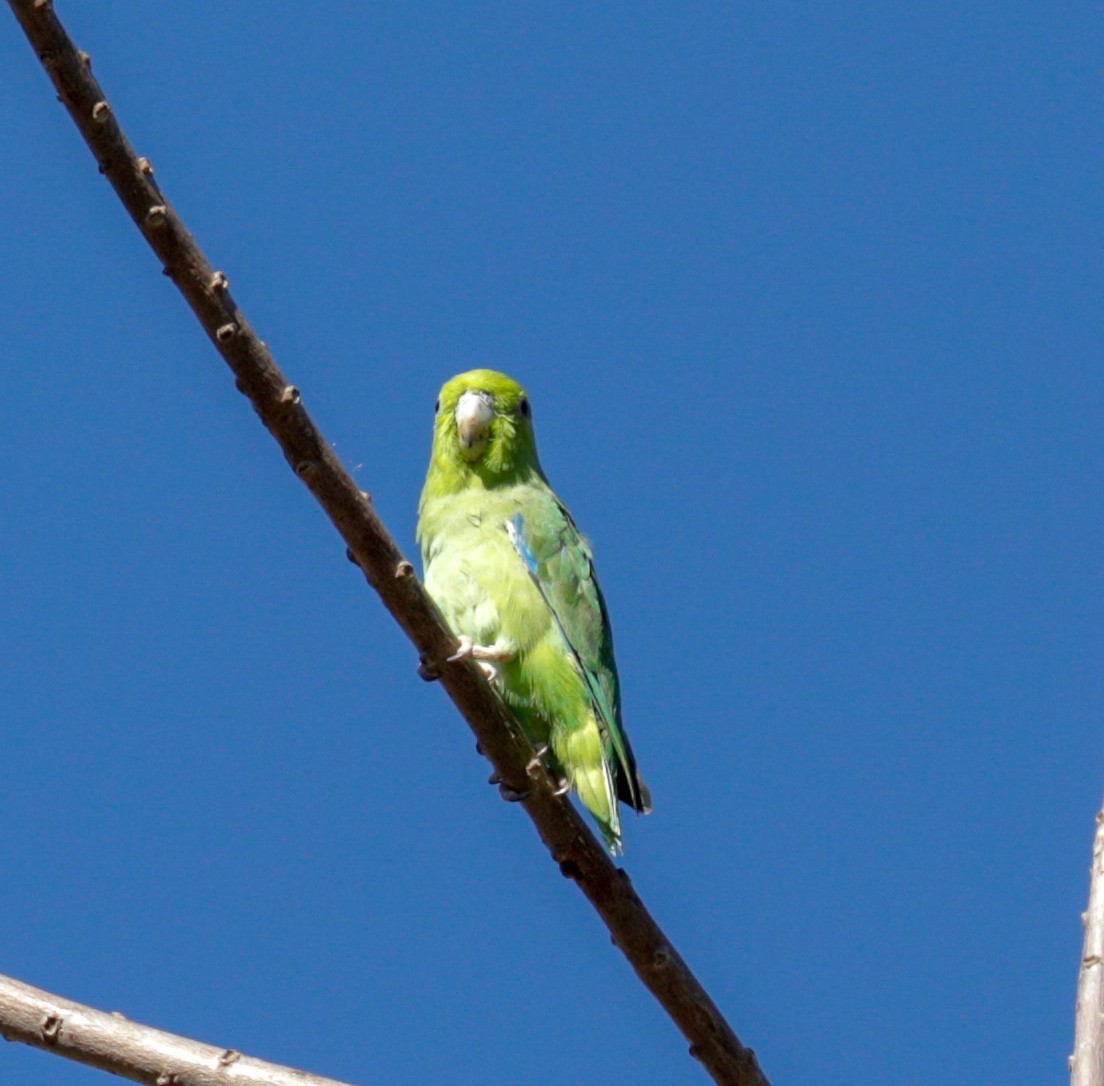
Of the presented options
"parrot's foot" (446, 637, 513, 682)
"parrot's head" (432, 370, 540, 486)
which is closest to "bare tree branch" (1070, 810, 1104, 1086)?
"parrot's foot" (446, 637, 513, 682)

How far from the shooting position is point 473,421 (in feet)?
23.6

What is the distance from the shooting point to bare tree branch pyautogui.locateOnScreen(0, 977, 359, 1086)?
3.64 metres

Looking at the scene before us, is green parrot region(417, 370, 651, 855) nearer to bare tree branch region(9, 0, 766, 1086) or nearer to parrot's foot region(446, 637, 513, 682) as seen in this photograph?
parrot's foot region(446, 637, 513, 682)

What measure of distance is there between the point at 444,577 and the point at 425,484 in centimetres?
103

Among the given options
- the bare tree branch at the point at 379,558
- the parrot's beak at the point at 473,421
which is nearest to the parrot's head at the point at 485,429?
the parrot's beak at the point at 473,421

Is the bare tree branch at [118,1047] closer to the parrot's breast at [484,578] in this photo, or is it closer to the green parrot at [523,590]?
the green parrot at [523,590]

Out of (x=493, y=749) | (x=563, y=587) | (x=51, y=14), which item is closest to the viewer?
(x=51, y=14)

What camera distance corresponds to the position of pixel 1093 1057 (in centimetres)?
386

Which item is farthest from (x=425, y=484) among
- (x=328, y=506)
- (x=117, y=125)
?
(x=117, y=125)

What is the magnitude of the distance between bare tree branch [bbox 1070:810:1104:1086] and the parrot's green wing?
234 centimetres

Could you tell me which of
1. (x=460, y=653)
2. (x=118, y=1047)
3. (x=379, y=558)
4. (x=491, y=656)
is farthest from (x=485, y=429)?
(x=118, y=1047)

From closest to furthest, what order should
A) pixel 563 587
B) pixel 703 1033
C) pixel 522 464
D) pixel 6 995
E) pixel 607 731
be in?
pixel 6 995, pixel 703 1033, pixel 607 731, pixel 563 587, pixel 522 464

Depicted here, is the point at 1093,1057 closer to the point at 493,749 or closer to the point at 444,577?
the point at 493,749

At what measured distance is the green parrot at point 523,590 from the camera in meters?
6.16
